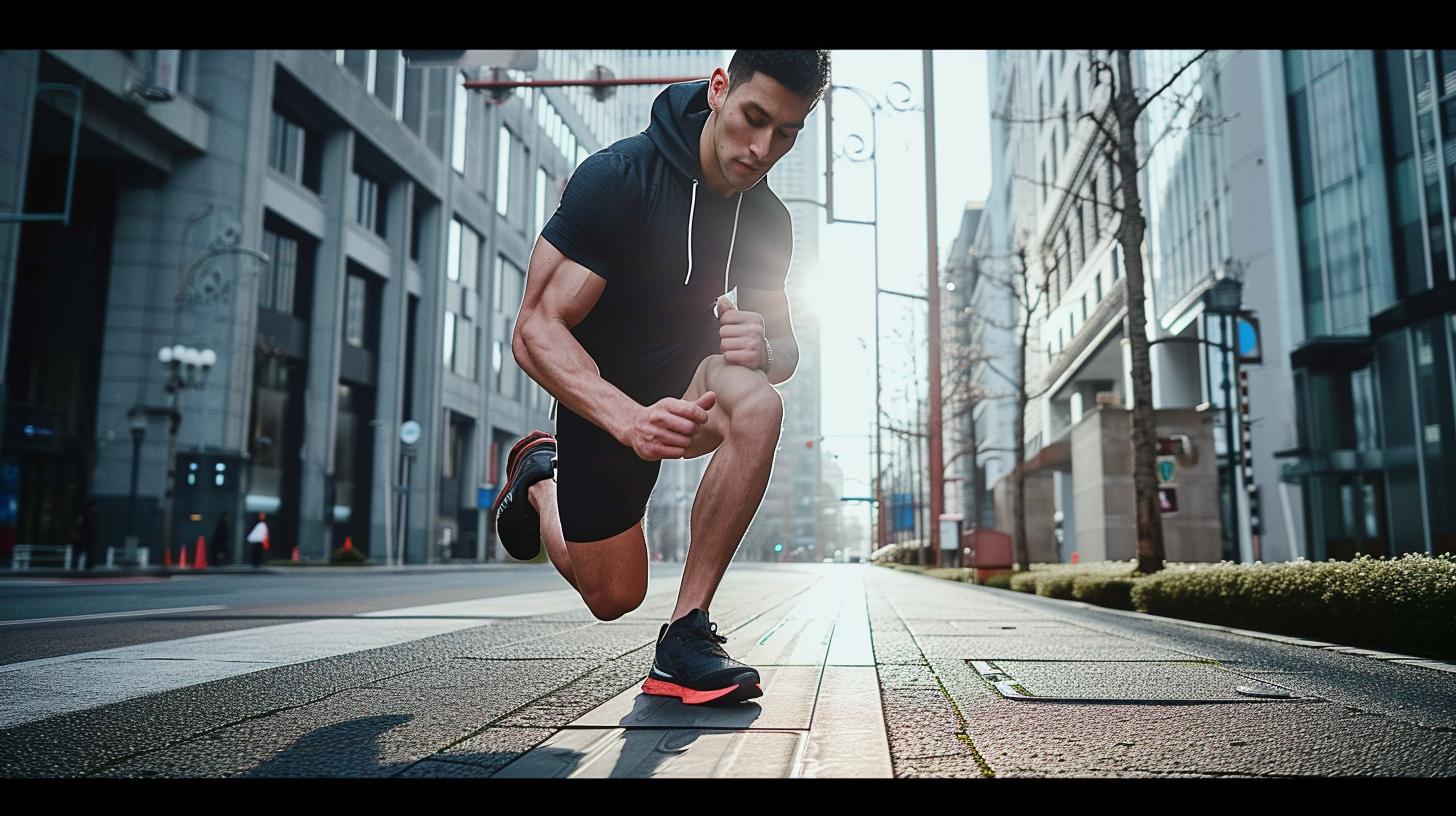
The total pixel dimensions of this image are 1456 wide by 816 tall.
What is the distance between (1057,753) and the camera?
222cm

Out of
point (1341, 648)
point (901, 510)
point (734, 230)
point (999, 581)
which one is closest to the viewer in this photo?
point (734, 230)

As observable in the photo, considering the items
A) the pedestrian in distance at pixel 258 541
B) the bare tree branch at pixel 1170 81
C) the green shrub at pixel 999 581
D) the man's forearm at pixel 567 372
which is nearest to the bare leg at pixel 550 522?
the man's forearm at pixel 567 372

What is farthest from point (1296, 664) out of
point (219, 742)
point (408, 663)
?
point (219, 742)

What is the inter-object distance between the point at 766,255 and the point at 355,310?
43985 millimetres

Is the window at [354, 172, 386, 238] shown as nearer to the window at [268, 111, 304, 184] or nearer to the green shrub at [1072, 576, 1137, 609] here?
the window at [268, 111, 304, 184]

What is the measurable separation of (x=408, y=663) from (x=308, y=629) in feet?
7.62

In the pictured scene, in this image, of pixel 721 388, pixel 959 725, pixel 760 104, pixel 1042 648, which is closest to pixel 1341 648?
pixel 1042 648

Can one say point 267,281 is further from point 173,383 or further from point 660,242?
point 660,242

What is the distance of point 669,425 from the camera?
7.71 feet

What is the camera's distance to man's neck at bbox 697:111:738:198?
2.94 m

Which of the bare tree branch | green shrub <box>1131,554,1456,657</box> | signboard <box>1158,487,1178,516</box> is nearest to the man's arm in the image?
green shrub <box>1131,554,1456,657</box>

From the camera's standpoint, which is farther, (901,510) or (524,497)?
(901,510)

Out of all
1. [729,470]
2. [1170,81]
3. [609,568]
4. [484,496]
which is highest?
[1170,81]
